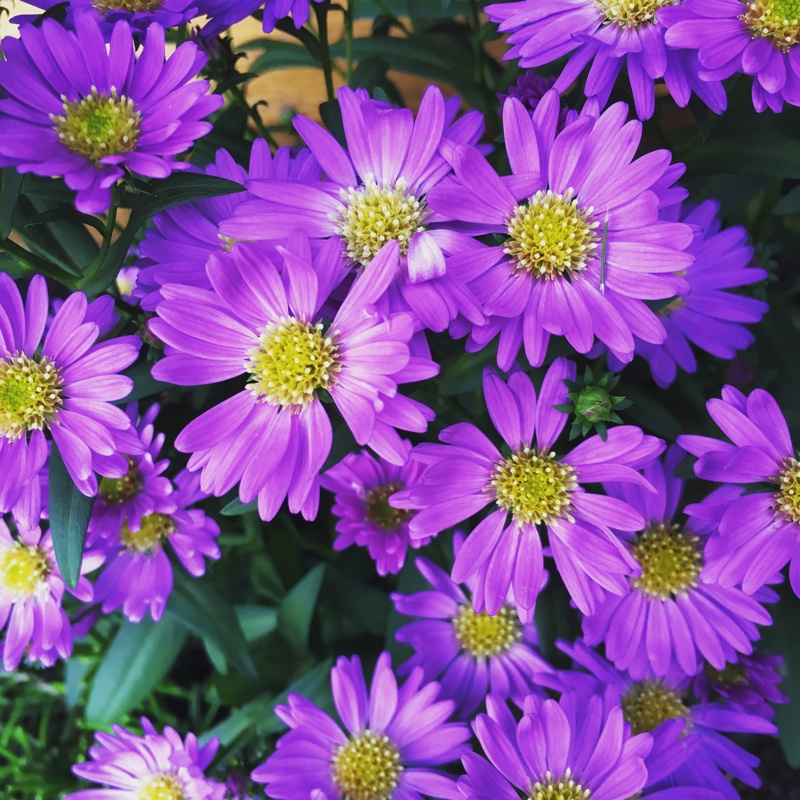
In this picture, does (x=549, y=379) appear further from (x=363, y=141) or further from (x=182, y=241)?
(x=182, y=241)

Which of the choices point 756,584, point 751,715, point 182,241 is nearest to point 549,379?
point 756,584

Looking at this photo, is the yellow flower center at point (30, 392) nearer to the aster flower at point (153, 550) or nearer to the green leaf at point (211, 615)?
the aster flower at point (153, 550)

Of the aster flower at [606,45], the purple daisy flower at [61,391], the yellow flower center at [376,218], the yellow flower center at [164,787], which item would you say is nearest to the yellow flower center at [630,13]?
the aster flower at [606,45]

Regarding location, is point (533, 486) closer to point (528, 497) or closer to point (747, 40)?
point (528, 497)

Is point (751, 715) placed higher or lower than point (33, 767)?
higher

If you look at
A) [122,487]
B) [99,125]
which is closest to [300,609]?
[122,487]
